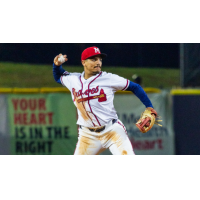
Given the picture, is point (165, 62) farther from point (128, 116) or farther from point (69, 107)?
point (69, 107)

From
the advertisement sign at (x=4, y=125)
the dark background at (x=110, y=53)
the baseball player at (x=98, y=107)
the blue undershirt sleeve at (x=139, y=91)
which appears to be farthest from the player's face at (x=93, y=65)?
the dark background at (x=110, y=53)

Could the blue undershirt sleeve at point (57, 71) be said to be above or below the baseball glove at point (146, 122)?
above

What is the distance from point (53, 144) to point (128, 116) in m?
1.76

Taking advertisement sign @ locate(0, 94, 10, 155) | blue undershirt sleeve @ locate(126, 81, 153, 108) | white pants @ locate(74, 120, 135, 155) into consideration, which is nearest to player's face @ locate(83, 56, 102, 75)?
blue undershirt sleeve @ locate(126, 81, 153, 108)

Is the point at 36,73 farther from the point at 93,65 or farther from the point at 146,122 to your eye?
the point at 146,122

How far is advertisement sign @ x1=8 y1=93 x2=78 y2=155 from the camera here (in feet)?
22.7

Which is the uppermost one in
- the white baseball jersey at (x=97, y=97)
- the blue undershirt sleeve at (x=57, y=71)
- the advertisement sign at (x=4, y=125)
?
the blue undershirt sleeve at (x=57, y=71)

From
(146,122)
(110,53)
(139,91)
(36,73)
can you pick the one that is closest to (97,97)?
(139,91)

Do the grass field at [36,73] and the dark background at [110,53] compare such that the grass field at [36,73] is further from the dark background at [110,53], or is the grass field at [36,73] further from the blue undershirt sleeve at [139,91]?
the blue undershirt sleeve at [139,91]

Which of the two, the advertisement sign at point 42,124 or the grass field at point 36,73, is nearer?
the advertisement sign at point 42,124

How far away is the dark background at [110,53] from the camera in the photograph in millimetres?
9116

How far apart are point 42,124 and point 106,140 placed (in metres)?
3.06

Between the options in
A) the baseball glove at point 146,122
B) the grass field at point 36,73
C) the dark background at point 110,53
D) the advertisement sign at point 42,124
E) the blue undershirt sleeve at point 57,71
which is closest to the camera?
the baseball glove at point 146,122

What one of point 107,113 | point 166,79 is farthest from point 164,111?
point 166,79
